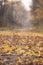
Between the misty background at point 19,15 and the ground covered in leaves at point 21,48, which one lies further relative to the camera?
the misty background at point 19,15

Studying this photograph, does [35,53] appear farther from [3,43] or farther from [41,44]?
[3,43]

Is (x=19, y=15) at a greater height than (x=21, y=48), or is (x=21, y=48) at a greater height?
(x=19, y=15)

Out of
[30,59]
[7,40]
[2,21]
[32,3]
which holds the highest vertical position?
[32,3]

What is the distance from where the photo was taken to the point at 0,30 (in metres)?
2.74

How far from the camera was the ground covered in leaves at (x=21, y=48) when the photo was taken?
254 cm

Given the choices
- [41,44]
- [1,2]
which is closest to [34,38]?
[41,44]

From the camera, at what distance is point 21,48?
2.65 metres

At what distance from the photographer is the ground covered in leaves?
254cm

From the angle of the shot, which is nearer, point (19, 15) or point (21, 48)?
point (21, 48)

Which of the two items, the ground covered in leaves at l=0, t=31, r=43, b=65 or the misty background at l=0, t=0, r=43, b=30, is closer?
the ground covered in leaves at l=0, t=31, r=43, b=65

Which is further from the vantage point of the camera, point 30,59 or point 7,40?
point 7,40

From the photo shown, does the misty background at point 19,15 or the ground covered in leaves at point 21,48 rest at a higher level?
the misty background at point 19,15

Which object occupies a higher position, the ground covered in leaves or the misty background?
the misty background

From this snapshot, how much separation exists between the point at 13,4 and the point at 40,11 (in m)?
0.31
